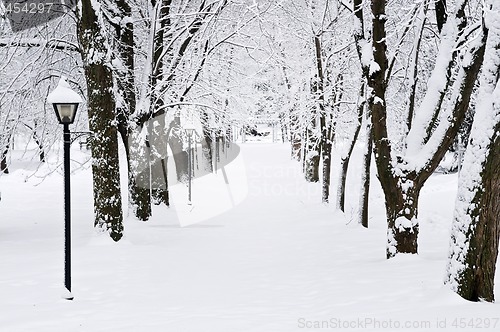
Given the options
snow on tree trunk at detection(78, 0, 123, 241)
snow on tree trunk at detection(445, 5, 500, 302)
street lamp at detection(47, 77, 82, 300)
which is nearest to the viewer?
snow on tree trunk at detection(445, 5, 500, 302)

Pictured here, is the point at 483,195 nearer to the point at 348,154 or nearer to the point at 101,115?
the point at 101,115

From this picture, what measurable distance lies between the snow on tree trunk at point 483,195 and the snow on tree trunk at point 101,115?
7.08m

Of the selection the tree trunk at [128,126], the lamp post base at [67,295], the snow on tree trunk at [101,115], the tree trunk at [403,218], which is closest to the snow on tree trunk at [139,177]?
the tree trunk at [128,126]

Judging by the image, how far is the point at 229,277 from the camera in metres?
8.47

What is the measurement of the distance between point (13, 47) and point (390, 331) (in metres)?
10.8

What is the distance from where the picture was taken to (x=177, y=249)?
36.2 feet

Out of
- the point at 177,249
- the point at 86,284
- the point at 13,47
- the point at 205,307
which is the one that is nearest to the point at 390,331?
the point at 205,307

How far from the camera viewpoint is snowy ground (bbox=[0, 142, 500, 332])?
5.64 m

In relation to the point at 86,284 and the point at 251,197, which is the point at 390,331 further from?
the point at 251,197
